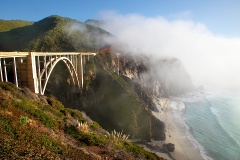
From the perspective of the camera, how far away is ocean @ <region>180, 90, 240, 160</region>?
35997 mm

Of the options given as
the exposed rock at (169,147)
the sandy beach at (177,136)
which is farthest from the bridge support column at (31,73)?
the exposed rock at (169,147)

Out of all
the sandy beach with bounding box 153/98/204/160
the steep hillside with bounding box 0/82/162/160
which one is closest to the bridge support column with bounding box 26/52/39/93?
the steep hillside with bounding box 0/82/162/160

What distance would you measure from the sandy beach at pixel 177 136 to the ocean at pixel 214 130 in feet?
4.25

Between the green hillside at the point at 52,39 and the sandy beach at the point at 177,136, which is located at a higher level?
the green hillside at the point at 52,39

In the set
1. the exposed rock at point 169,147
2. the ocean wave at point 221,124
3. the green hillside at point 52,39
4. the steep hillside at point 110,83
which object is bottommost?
the ocean wave at point 221,124

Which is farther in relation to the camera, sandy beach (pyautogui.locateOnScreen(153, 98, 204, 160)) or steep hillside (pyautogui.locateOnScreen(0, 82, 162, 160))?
sandy beach (pyautogui.locateOnScreen(153, 98, 204, 160))

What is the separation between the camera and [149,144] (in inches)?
1389

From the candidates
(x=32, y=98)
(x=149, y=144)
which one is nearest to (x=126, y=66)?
(x=149, y=144)

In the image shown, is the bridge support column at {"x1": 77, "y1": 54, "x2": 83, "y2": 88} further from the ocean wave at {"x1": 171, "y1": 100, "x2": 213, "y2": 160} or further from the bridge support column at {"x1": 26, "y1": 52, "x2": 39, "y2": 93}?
the ocean wave at {"x1": 171, "y1": 100, "x2": 213, "y2": 160}

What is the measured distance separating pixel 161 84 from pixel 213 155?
44808 millimetres

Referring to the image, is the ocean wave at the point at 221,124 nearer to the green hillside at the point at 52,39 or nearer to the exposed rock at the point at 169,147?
the exposed rock at the point at 169,147

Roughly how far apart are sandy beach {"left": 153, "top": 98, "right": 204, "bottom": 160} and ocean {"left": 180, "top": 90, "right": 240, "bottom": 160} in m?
1.29

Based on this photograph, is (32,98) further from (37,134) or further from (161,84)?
(161,84)

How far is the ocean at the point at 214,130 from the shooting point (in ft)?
118
